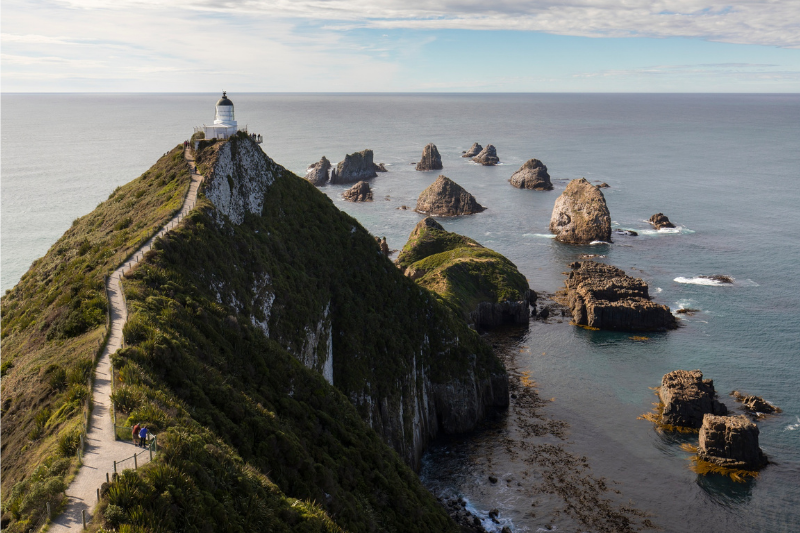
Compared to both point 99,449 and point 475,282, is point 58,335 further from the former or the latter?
point 475,282

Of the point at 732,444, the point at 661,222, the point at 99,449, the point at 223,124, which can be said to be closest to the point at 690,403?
the point at 732,444

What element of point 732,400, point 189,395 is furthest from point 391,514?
point 732,400

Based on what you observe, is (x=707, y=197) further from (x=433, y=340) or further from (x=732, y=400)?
(x=433, y=340)

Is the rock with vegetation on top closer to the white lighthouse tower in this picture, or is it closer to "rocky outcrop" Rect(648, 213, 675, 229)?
the white lighthouse tower

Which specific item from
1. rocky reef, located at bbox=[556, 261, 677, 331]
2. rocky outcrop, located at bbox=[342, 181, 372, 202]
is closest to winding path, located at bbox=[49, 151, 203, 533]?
rocky reef, located at bbox=[556, 261, 677, 331]

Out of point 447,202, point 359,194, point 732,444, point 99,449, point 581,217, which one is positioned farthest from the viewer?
point 359,194

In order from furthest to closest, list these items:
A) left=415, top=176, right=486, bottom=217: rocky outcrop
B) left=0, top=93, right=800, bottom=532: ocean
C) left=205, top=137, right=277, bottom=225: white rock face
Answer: left=415, top=176, right=486, bottom=217: rocky outcrop, left=0, top=93, right=800, bottom=532: ocean, left=205, top=137, right=277, bottom=225: white rock face
